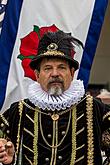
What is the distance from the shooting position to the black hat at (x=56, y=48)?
2.23m

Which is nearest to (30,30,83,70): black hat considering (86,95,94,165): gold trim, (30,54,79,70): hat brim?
(30,54,79,70): hat brim

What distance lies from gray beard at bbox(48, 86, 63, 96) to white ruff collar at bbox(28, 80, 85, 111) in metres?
0.03

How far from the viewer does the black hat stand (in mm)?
2230

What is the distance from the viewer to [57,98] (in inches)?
88.7

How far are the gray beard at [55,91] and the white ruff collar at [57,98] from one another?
28mm

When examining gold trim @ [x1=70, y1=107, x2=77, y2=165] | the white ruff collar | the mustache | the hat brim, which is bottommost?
gold trim @ [x1=70, y1=107, x2=77, y2=165]

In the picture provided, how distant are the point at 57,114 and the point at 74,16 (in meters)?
1.07

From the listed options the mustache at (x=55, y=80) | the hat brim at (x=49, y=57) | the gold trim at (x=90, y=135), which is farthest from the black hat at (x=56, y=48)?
the gold trim at (x=90, y=135)

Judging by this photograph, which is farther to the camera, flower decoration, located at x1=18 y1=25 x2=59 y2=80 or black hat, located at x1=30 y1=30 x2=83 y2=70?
flower decoration, located at x1=18 y1=25 x2=59 y2=80

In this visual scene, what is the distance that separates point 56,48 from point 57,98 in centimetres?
24

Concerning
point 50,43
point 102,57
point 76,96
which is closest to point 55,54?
point 50,43

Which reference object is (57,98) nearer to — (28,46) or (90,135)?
(90,135)

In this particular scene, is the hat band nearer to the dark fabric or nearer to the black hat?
the black hat

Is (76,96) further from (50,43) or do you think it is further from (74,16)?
(74,16)
